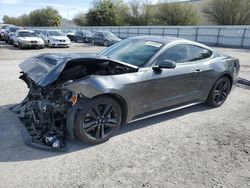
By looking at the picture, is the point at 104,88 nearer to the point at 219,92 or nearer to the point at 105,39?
the point at 219,92

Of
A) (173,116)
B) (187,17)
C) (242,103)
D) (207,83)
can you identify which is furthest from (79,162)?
(187,17)

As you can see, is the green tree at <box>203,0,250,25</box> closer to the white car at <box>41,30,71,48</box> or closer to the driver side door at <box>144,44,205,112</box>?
the white car at <box>41,30,71,48</box>

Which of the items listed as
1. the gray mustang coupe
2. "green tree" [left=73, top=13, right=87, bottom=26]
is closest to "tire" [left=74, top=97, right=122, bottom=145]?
the gray mustang coupe

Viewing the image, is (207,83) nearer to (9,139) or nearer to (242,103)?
(242,103)

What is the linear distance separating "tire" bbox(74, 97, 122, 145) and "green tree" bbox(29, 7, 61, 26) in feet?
267

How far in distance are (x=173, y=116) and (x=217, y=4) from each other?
3747 centimetres

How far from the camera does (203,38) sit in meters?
29.3

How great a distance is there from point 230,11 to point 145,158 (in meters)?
38.3

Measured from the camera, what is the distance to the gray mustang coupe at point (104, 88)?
3.58 metres

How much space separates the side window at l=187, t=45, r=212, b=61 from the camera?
199 inches

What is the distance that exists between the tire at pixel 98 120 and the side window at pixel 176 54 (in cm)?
131

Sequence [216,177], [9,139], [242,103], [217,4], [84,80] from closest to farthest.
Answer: [216,177] → [84,80] → [9,139] → [242,103] → [217,4]

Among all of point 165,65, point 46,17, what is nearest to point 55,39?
point 165,65

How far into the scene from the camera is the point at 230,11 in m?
36.2
